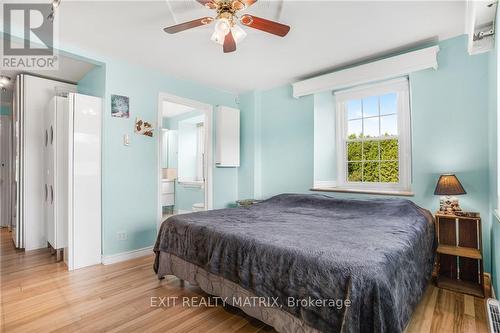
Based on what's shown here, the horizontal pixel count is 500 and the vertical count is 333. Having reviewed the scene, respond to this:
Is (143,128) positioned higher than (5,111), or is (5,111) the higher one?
(5,111)

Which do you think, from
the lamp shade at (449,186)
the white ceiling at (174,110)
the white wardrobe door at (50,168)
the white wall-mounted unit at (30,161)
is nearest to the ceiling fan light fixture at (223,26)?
the lamp shade at (449,186)

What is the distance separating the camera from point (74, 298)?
2.16 meters

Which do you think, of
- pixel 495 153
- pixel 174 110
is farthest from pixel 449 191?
pixel 174 110

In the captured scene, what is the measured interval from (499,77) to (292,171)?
2494 millimetres

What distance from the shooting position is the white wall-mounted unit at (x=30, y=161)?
3404 mm

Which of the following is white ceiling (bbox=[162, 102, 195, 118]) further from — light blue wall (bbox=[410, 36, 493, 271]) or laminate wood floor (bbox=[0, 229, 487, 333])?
light blue wall (bbox=[410, 36, 493, 271])

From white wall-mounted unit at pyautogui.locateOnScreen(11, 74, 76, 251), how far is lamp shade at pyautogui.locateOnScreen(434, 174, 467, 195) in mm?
4792

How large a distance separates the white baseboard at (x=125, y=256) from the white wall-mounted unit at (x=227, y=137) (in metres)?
1.64

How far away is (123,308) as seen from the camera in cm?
201

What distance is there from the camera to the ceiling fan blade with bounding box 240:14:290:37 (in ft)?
5.96

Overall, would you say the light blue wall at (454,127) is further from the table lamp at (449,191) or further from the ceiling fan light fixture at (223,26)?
the ceiling fan light fixture at (223,26)

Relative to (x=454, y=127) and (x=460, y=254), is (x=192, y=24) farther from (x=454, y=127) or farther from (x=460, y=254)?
(x=460, y=254)

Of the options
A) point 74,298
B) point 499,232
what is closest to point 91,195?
point 74,298

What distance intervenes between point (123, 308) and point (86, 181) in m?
1.54
